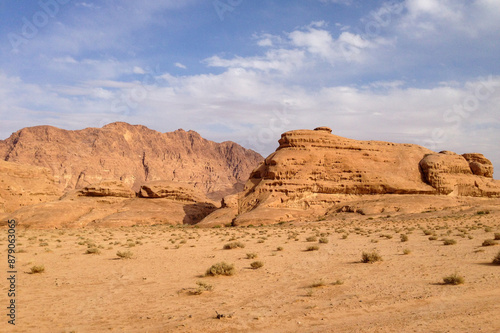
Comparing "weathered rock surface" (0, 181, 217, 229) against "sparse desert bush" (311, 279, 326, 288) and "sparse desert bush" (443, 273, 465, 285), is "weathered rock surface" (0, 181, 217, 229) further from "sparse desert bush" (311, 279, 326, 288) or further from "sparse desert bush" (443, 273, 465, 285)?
"sparse desert bush" (443, 273, 465, 285)

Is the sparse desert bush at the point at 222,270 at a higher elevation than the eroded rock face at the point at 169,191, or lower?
lower

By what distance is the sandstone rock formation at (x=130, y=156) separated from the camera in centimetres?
11506

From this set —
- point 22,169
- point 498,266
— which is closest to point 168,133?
point 22,169

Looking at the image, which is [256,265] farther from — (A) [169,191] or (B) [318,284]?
(A) [169,191]

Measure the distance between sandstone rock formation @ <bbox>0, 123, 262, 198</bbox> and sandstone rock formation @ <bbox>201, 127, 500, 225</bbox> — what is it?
Answer: 3022 inches

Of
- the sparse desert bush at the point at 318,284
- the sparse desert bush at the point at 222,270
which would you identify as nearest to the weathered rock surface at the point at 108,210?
the sparse desert bush at the point at 222,270

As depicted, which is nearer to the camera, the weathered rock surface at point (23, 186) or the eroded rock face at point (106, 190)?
the weathered rock surface at point (23, 186)

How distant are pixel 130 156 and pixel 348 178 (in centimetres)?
10683

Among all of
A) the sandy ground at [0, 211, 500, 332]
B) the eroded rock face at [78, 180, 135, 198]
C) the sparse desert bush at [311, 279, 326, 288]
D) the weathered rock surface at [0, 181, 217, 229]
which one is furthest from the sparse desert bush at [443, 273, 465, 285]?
the eroded rock face at [78, 180, 135, 198]

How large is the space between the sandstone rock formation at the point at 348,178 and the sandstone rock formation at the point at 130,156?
7676 cm

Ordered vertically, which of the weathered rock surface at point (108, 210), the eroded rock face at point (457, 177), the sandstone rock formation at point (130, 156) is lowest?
the weathered rock surface at point (108, 210)

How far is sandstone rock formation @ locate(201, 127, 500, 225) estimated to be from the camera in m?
40.7

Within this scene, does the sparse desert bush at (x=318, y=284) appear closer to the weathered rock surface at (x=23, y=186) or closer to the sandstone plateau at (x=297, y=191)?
the sandstone plateau at (x=297, y=191)

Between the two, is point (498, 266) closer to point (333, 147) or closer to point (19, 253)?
point (19, 253)
